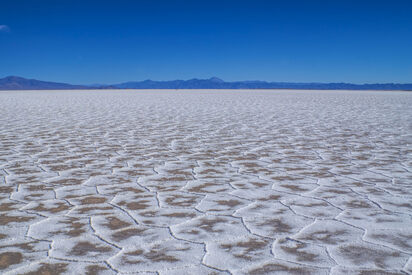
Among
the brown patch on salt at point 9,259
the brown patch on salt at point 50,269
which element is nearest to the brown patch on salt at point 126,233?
the brown patch on salt at point 50,269

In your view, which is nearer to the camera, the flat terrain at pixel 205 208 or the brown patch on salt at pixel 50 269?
the brown patch on salt at pixel 50 269

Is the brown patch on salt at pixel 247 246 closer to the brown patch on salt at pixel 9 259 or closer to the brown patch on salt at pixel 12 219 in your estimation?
the brown patch on salt at pixel 9 259

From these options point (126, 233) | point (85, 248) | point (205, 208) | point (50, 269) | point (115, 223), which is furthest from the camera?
point (205, 208)

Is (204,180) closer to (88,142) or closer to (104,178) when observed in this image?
(104,178)

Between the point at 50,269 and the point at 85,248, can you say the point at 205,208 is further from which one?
the point at 50,269

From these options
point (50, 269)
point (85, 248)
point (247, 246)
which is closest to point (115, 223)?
point (85, 248)

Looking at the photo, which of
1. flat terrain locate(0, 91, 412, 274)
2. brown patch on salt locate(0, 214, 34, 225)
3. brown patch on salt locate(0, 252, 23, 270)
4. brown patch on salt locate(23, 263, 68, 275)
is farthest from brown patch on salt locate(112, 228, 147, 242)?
brown patch on salt locate(0, 214, 34, 225)

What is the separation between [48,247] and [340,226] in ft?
4.80

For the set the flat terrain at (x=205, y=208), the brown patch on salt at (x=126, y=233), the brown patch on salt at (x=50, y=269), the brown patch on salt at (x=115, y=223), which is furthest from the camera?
the brown patch on salt at (x=115, y=223)

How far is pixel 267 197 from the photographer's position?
8.38ft

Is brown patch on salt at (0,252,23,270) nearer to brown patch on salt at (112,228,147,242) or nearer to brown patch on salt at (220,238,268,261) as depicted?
brown patch on salt at (112,228,147,242)

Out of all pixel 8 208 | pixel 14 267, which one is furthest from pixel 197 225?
pixel 8 208

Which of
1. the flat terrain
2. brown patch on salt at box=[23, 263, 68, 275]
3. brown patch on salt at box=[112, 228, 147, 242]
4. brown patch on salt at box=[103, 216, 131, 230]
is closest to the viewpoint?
brown patch on salt at box=[23, 263, 68, 275]

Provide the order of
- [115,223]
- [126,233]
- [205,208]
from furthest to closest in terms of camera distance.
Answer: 1. [205,208]
2. [115,223]
3. [126,233]
